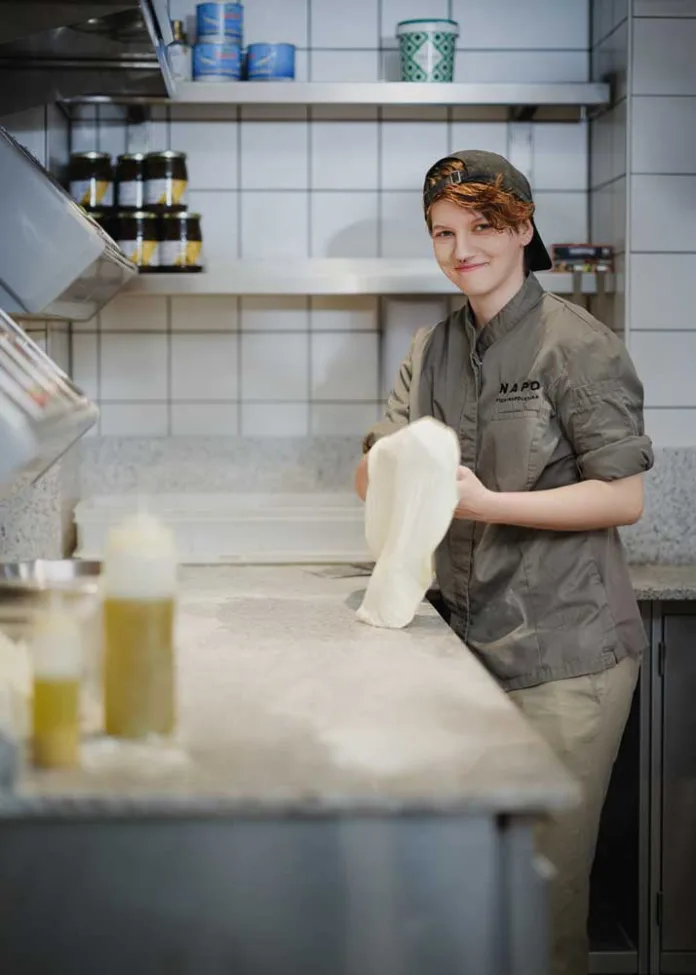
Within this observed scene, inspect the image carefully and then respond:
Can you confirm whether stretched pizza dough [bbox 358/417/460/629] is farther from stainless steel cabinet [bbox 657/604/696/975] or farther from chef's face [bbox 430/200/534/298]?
stainless steel cabinet [bbox 657/604/696/975]

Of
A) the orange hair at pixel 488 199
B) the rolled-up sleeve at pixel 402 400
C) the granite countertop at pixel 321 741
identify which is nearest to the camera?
the granite countertop at pixel 321 741

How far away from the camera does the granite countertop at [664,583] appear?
2670 mm

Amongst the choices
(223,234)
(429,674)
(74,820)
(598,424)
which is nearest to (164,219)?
(223,234)

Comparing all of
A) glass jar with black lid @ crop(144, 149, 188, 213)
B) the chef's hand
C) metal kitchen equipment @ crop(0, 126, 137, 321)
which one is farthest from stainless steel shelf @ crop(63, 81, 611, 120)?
the chef's hand

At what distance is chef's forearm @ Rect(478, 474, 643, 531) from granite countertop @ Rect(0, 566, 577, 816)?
213 mm

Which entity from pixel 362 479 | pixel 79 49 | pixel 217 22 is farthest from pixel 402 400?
pixel 217 22

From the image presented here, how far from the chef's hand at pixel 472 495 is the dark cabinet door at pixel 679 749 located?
0.95 meters

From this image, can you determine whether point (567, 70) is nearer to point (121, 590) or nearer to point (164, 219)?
point (164, 219)

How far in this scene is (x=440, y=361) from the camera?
227cm

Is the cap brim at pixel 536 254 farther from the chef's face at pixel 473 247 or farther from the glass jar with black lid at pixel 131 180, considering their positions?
the glass jar with black lid at pixel 131 180

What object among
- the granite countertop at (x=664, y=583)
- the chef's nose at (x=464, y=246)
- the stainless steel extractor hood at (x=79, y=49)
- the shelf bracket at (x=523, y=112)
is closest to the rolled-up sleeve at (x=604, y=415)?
the chef's nose at (x=464, y=246)

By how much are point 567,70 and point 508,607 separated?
1.73 metres

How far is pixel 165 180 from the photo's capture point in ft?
9.54

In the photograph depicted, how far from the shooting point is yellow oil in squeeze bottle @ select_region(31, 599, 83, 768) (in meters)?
1.19
